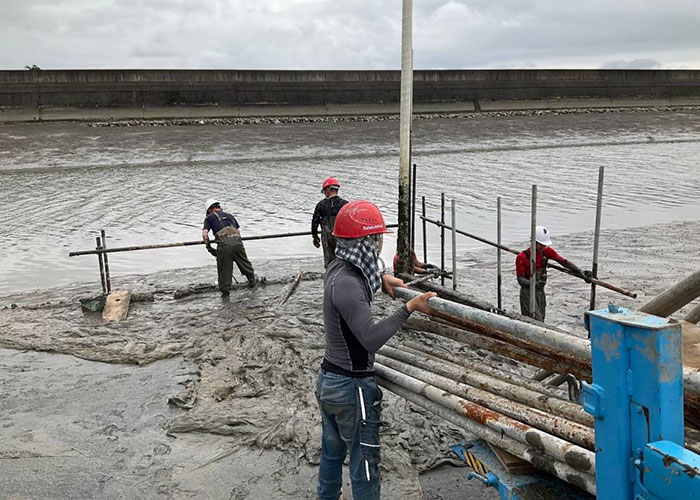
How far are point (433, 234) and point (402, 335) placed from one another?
22.1 ft

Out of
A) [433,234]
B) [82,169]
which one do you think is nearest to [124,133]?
[82,169]

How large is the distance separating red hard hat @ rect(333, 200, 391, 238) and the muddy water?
8.68 metres

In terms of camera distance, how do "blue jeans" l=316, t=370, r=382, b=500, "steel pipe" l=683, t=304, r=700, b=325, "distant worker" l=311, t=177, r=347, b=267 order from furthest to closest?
"distant worker" l=311, t=177, r=347, b=267 → "steel pipe" l=683, t=304, r=700, b=325 → "blue jeans" l=316, t=370, r=382, b=500

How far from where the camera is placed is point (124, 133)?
2741cm

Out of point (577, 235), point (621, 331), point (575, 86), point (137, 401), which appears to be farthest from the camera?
point (575, 86)

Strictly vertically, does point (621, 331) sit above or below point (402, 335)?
above

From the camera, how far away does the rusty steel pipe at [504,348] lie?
3.84 m

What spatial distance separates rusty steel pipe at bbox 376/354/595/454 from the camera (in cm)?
290

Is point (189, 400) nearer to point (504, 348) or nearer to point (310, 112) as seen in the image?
point (504, 348)

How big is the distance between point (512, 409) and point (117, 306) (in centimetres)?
684

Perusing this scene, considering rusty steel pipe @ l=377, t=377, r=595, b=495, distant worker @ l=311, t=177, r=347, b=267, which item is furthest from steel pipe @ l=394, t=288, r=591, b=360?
distant worker @ l=311, t=177, r=347, b=267

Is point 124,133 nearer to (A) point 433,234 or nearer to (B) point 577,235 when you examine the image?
(A) point 433,234

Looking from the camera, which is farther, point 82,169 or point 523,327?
point 82,169

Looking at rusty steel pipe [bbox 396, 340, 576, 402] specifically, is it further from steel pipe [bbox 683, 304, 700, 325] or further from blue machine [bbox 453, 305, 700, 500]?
steel pipe [bbox 683, 304, 700, 325]
